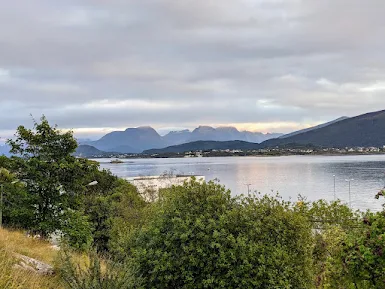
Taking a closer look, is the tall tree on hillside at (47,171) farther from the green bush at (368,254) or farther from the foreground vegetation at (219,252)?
the green bush at (368,254)

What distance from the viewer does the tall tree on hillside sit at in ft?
44.7

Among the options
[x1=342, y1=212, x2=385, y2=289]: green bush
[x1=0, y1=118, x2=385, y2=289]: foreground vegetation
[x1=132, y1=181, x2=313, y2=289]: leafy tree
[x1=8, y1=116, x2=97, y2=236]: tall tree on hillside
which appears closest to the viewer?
[x1=342, y1=212, x2=385, y2=289]: green bush

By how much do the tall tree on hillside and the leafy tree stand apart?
6604mm

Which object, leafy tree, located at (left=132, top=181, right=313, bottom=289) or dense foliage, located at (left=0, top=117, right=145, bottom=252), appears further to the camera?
dense foliage, located at (left=0, top=117, right=145, bottom=252)

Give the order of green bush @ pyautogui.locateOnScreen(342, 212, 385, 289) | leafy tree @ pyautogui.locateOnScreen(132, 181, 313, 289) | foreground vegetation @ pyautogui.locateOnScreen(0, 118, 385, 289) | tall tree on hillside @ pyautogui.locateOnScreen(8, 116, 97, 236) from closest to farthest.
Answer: green bush @ pyautogui.locateOnScreen(342, 212, 385, 289), foreground vegetation @ pyautogui.locateOnScreen(0, 118, 385, 289), leafy tree @ pyautogui.locateOnScreen(132, 181, 313, 289), tall tree on hillside @ pyautogui.locateOnScreen(8, 116, 97, 236)

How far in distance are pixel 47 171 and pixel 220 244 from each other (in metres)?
8.43

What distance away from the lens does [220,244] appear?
7504 mm

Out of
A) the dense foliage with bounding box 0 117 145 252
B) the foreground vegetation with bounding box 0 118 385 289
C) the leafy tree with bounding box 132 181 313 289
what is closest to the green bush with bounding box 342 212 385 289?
the foreground vegetation with bounding box 0 118 385 289

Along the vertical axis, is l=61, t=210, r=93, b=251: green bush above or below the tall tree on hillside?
below

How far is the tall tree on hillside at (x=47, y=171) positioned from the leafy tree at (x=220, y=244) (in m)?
6.60

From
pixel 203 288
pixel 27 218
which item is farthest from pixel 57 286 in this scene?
pixel 27 218

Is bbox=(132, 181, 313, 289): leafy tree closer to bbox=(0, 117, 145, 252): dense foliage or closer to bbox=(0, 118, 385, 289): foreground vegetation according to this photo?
bbox=(0, 118, 385, 289): foreground vegetation

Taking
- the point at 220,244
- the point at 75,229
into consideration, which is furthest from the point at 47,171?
the point at 220,244

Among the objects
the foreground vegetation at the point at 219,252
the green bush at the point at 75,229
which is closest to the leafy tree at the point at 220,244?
the foreground vegetation at the point at 219,252
